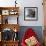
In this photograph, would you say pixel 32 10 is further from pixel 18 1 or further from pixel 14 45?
pixel 14 45

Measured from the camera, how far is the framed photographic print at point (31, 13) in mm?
6135

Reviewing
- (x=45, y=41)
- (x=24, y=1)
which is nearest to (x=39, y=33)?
(x=45, y=41)

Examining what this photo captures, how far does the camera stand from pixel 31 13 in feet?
20.2

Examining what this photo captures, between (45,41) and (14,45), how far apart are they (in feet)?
3.93

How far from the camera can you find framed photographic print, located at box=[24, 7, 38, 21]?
613 cm

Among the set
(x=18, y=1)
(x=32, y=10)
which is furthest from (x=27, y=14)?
(x=18, y=1)

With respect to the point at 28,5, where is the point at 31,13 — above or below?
below

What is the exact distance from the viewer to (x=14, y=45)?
19.5 ft

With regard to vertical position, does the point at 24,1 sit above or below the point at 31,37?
above

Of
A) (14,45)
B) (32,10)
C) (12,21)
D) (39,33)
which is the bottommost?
(14,45)

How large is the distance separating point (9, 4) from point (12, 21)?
26.8 inches

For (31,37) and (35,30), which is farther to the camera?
(35,30)

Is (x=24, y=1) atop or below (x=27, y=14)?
atop

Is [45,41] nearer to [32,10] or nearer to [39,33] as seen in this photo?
[39,33]
